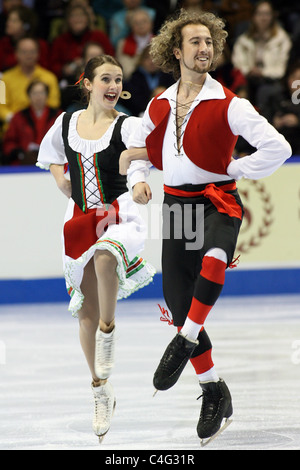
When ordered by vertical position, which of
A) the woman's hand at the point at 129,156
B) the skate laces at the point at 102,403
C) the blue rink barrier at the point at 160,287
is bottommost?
the blue rink barrier at the point at 160,287

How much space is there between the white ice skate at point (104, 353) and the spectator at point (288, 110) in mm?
4531

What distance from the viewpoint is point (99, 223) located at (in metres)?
4.26

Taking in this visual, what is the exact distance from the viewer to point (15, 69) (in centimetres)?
888

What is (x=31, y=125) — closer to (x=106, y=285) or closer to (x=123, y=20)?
(x=123, y=20)

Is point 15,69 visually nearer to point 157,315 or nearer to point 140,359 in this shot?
point 157,315

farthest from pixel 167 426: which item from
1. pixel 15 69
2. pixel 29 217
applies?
pixel 15 69

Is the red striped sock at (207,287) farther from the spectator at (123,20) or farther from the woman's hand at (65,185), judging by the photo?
the spectator at (123,20)

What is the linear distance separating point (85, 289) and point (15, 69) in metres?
5.01

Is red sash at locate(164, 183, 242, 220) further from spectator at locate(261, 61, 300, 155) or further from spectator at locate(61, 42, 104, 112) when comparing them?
spectator at locate(61, 42, 104, 112)

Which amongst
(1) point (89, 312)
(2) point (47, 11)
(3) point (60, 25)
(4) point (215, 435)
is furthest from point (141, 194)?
(2) point (47, 11)

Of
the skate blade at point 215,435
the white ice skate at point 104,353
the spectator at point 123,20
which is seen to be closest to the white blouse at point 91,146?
the white ice skate at point 104,353

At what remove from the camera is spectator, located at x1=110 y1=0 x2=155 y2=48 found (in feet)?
30.7

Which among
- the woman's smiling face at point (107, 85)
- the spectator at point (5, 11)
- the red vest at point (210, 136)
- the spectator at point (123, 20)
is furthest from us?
the spectator at point (5, 11)

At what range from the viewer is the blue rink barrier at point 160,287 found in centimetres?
791
